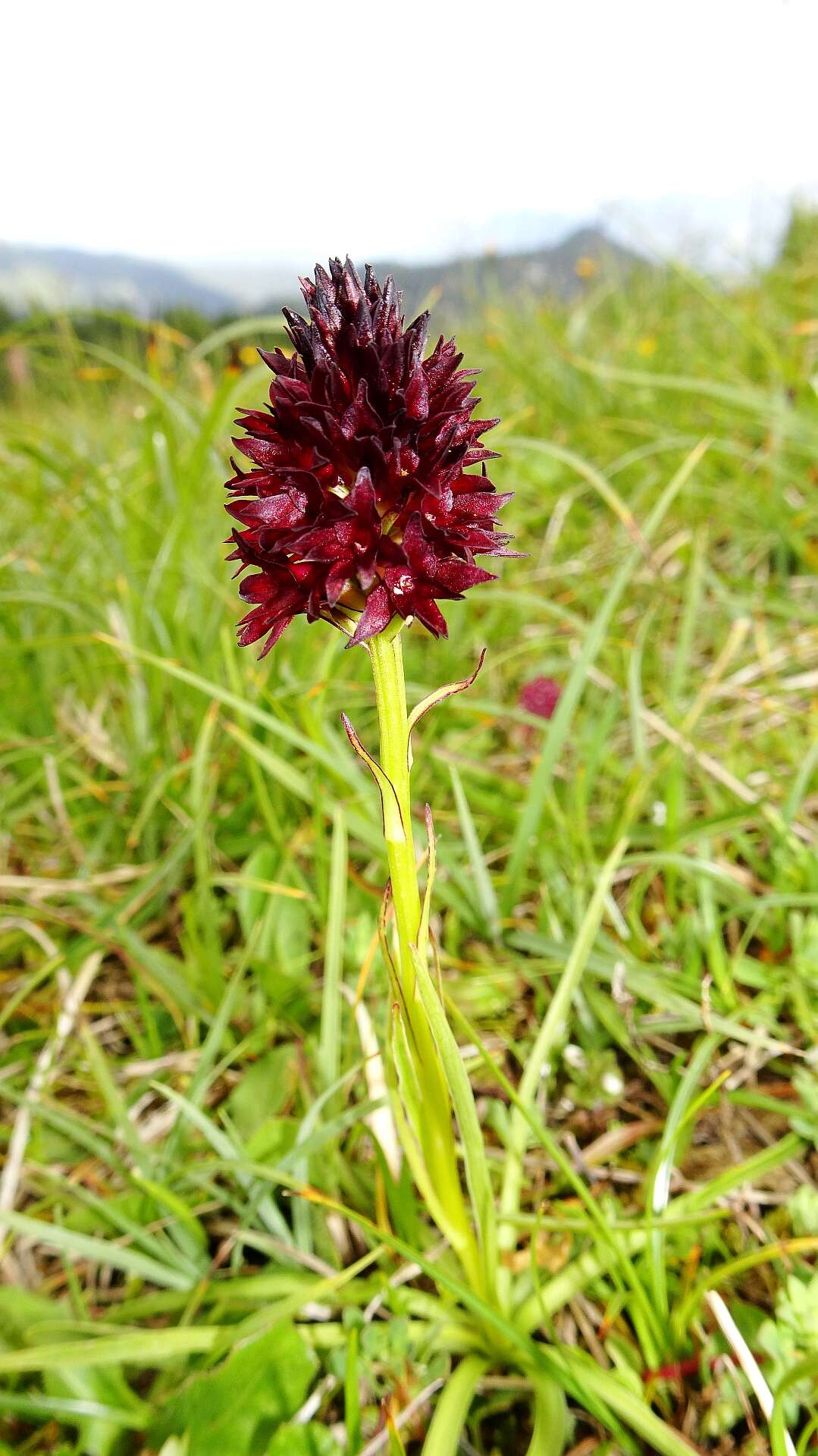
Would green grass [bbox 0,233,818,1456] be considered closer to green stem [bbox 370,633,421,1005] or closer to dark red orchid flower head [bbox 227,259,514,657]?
green stem [bbox 370,633,421,1005]

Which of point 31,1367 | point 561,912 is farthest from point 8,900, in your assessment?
point 561,912

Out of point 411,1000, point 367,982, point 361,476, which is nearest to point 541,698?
point 367,982

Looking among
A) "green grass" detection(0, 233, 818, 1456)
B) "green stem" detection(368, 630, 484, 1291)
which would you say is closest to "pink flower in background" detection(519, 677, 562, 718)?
"green grass" detection(0, 233, 818, 1456)

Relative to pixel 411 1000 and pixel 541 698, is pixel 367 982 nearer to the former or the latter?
pixel 411 1000

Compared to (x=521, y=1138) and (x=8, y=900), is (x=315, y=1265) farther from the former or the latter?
(x=8, y=900)

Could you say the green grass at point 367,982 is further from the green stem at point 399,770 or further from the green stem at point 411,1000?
the green stem at point 399,770

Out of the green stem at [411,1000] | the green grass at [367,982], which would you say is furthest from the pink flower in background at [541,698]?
the green stem at [411,1000]

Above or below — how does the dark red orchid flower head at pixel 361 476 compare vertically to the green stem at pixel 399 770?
above
